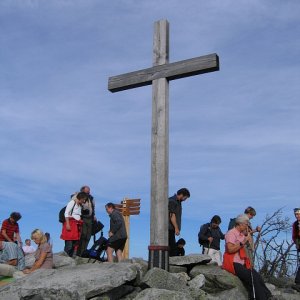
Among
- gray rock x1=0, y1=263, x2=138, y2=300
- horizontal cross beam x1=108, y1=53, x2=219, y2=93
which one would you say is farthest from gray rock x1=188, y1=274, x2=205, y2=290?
horizontal cross beam x1=108, y1=53, x2=219, y2=93

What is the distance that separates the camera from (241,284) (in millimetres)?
7867

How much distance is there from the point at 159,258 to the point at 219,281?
1.03 metres

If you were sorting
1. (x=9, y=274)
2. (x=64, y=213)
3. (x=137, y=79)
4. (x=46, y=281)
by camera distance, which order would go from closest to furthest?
1. (x=46, y=281)
2. (x=137, y=79)
3. (x=9, y=274)
4. (x=64, y=213)

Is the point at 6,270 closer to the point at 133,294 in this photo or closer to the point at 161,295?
the point at 133,294

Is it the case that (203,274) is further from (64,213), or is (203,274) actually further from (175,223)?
(64,213)

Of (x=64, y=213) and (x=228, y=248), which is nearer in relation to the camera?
(x=228, y=248)

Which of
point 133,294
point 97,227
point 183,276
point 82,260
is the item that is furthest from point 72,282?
point 97,227

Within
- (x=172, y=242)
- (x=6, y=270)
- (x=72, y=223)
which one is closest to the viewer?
(x=172, y=242)

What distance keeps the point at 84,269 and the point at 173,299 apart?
1652 mm

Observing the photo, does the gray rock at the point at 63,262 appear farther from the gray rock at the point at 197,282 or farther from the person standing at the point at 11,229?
the gray rock at the point at 197,282

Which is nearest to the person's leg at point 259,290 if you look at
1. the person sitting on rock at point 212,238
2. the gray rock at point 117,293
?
the gray rock at point 117,293

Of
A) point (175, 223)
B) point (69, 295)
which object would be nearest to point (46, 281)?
point (69, 295)

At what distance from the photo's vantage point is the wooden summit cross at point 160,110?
26.6 feet

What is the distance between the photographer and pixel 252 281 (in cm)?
755
